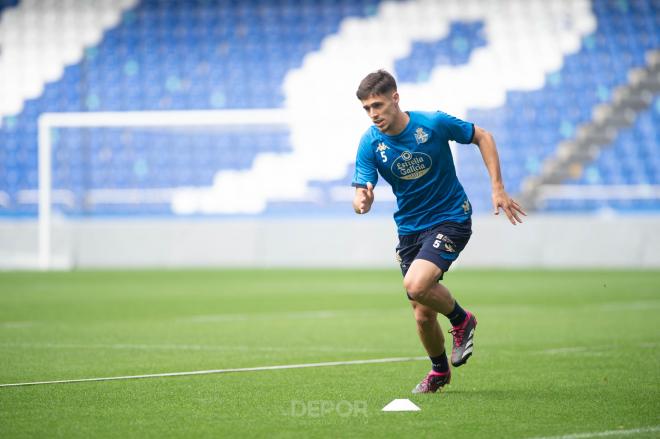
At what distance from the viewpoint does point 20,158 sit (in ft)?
88.2

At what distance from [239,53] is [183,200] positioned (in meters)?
5.06

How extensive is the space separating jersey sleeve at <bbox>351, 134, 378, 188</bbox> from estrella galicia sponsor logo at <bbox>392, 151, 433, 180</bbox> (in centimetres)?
14

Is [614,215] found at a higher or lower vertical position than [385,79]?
lower

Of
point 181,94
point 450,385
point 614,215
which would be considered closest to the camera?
point 450,385

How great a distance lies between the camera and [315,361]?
27.0 ft

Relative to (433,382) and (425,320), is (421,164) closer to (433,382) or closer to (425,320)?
(425,320)

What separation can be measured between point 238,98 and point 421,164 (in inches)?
856

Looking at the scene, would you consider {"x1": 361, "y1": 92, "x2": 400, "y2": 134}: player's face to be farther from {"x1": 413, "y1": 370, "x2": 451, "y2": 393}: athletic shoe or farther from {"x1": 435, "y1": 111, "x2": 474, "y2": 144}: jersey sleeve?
{"x1": 413, "y1": 370, "x2": 451, "y2": 393}: athletic shoe

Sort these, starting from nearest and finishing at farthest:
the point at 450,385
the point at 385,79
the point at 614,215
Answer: the point at 385,79 → the point at 450,385 → the point at 614,215

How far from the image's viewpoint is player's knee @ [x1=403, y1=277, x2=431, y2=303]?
20.4 ft

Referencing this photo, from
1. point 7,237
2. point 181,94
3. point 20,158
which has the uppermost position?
point 181,94

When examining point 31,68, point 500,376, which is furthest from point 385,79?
point 31,68

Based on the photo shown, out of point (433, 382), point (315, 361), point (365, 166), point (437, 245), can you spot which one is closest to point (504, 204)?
point (437, 245)

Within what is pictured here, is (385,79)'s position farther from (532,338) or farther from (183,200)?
(183,200)
